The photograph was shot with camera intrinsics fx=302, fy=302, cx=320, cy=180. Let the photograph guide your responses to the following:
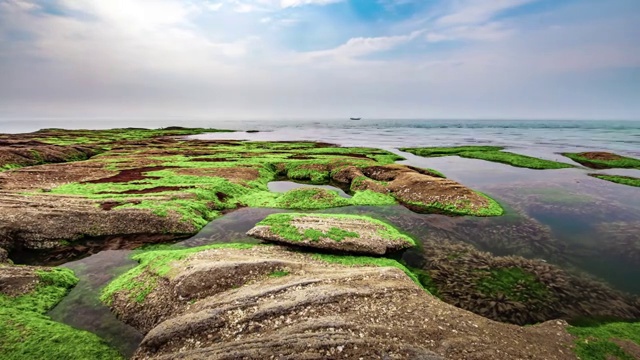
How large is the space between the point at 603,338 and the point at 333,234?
50.2 ft

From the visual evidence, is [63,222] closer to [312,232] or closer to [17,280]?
[17,280]

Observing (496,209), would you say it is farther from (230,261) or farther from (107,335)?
(107,335)

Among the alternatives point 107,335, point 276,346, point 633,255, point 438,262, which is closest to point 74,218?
point 107,335

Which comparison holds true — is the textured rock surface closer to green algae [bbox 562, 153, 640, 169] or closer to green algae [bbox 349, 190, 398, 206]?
green algae [bbox 349, 190, 398, 206]

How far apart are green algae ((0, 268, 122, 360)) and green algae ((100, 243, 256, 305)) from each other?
8.56 feet

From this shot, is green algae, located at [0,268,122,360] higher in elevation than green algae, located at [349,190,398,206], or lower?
lower

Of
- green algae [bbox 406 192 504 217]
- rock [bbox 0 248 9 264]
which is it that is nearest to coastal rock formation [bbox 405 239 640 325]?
green algae [bbox 406 192 504 217]

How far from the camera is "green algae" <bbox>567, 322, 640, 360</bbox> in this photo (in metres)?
12.4

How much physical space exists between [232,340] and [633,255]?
2904 centimetres

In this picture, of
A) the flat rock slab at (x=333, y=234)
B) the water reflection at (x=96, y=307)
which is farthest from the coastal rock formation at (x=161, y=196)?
the flat rock slab at (x=333, y=234)

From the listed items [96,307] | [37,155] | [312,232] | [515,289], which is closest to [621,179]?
[515,289]

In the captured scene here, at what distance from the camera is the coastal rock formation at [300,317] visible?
38.9 ft

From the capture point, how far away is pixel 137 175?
148 ft

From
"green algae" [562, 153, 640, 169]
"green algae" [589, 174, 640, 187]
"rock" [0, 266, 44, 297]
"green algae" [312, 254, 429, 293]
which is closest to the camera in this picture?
"rock" [0, 266, 44, 297]
